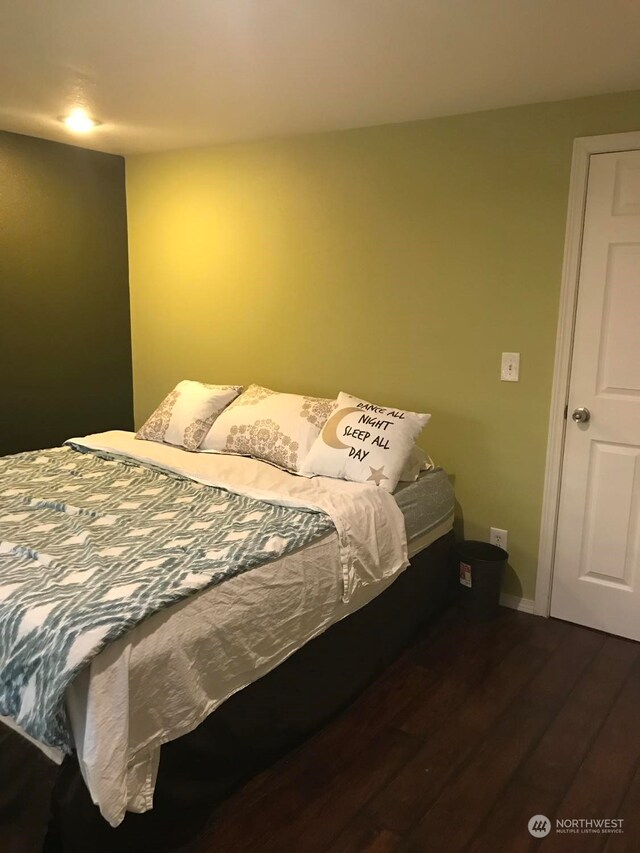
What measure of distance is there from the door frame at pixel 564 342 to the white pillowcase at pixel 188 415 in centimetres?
151

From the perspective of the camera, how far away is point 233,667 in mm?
1760

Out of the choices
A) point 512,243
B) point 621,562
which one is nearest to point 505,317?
point 512,243

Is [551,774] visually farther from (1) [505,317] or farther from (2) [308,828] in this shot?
(1) [505,317]

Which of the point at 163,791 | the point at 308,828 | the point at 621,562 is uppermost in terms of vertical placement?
the point at 621,562

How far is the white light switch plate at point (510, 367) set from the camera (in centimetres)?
279

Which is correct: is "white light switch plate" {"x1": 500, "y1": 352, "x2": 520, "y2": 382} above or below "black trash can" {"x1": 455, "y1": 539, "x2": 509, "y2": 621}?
above

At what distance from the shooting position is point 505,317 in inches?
110

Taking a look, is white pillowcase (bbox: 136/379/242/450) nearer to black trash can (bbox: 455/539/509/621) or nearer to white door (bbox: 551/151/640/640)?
black trash can (bbox: 455/539/509/621)

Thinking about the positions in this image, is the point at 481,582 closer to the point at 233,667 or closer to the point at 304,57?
the point at 233,667

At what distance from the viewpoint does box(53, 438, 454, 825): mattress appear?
1.44 meters

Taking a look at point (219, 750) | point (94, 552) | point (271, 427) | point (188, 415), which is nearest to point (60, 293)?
point (188, 415)

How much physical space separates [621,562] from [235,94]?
7.91 feet

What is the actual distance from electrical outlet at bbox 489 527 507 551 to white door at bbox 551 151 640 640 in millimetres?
229

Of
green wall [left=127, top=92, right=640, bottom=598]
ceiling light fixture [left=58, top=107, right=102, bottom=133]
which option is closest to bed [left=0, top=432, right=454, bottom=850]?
green wall [left=127, top=92, right=640, bottom=598]
